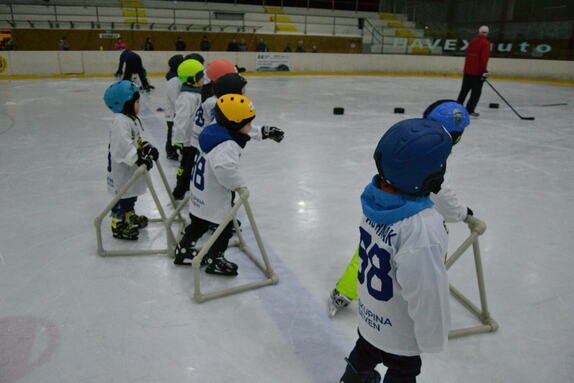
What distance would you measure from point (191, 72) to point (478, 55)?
5655 mm

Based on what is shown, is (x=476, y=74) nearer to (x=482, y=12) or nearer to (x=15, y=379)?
(x=15, y=379)

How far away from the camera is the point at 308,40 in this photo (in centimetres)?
1673

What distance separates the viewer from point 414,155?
3.57 ft

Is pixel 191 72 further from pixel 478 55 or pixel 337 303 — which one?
pixel 478 55

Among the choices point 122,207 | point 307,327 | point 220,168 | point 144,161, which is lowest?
point 307,327

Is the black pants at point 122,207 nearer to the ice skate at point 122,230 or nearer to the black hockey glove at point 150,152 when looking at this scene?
the ice skate at point 122,230

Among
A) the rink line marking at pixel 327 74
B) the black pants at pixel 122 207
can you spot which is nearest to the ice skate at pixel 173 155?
the black pants at pixel 122 207

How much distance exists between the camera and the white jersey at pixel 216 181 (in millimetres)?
2080

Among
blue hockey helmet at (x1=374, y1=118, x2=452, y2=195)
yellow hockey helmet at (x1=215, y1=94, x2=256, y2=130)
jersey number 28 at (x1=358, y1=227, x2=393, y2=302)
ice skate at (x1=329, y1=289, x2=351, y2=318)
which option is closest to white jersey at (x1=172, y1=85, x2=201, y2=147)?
yellow hockey helmet at (x1=215, y1=94, x2=256, y2=130)

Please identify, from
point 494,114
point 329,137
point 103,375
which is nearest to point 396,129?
point 103,375

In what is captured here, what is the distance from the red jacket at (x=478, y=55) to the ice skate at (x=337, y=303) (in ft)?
21.1

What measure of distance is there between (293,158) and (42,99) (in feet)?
20.2

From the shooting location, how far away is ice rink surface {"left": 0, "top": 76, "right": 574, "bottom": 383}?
5.94ft

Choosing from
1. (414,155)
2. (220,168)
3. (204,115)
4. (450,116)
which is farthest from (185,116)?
(414,155)
